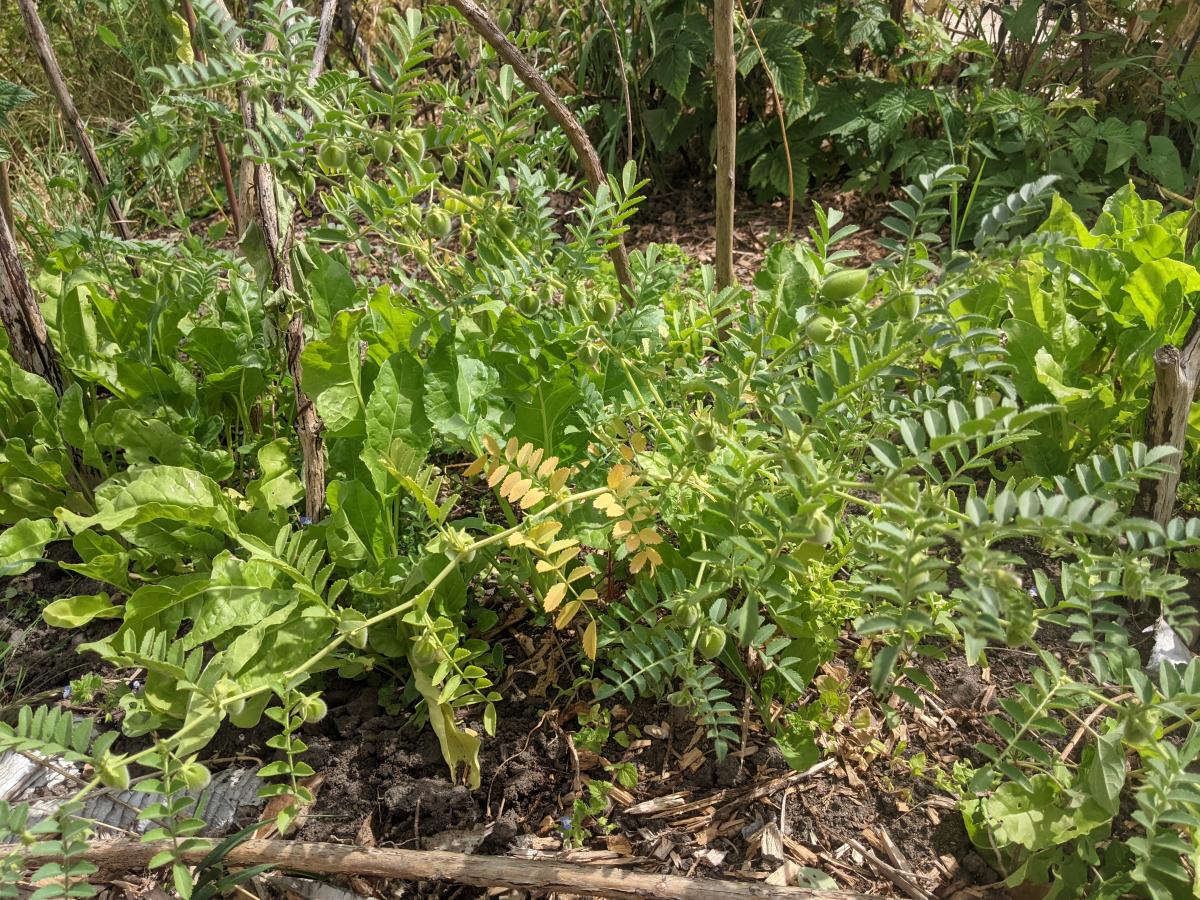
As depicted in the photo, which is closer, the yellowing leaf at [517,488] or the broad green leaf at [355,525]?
the yellowing leaf at [517,488]

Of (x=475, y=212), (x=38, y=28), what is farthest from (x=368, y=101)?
(x=38, y=28)

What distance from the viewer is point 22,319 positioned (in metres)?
2.01

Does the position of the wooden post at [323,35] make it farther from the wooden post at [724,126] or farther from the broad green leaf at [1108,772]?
the broad green leaf at [1108,772]

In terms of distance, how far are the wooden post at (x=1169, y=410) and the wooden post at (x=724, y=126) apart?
0.88 meters

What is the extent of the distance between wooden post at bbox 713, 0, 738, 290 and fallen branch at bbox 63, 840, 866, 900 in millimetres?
1251

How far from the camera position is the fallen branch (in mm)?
1334

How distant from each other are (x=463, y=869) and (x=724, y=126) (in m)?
1.50

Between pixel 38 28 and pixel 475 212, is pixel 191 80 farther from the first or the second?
pixel 38 28

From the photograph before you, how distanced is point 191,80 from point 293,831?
122cm

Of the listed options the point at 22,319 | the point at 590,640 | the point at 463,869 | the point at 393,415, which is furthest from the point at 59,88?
the point at 463,869

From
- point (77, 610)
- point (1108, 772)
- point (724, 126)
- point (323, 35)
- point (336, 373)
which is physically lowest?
point (1108, 772)

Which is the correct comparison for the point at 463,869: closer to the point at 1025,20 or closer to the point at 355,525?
the point at 355,525

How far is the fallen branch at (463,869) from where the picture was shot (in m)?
1.33

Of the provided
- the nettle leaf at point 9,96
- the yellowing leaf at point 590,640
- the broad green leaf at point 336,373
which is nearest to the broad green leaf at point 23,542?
the broad green leaf at point 336,373
